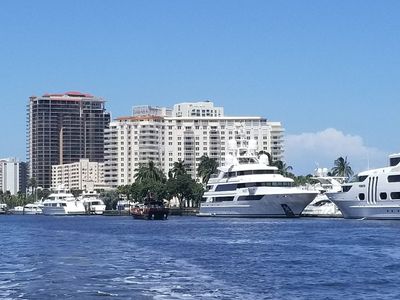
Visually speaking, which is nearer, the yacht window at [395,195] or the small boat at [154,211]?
the yacht window at [395,195]

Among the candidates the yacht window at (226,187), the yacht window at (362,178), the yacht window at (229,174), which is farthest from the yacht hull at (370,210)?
the yacht window at (229,174)

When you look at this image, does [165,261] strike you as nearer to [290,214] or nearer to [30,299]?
[30,299]

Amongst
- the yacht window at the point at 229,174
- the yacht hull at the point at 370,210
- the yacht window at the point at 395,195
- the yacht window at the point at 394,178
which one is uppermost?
the yacht window at the point at 229,174

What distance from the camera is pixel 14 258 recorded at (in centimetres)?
6925

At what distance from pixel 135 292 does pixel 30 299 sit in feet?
17.8

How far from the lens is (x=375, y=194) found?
121 metres

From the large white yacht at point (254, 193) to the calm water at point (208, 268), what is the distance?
192 ft

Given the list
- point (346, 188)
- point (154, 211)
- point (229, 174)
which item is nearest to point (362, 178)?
point (346, 188)

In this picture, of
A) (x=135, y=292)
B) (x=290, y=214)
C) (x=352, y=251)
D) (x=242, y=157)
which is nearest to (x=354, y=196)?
(x=290, y=214)

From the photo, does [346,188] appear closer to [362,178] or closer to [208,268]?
[362,178]

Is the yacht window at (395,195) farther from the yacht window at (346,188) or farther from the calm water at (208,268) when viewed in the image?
the calm water at (208,268)

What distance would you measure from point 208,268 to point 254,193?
9468cm

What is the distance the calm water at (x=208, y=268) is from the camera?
4634 centimetres

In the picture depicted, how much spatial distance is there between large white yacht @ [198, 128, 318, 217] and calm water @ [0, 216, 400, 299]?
5864 cm
